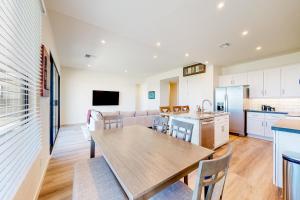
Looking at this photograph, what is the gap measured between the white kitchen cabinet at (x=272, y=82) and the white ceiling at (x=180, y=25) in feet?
2.06

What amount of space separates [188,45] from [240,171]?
10.3ft

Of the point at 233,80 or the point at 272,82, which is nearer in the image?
the point at 272,82

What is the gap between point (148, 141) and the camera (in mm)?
1568

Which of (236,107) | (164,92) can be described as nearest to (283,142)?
(236,107)

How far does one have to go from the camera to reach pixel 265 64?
15.8 ft

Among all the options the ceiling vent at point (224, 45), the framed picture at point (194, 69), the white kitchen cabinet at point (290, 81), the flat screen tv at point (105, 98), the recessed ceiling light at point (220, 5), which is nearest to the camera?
the recessed ceiling light at point (220, 5)

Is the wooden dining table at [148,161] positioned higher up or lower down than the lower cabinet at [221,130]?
higher up

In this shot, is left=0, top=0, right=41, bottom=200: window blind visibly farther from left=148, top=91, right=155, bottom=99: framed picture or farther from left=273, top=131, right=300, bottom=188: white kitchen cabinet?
left=148, top=91, right=155, bottom=99: framed picture

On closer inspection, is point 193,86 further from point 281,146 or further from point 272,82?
point 281,146

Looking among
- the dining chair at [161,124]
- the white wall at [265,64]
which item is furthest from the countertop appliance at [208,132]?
the white wall at [265,64]

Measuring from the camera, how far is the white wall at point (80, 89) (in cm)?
657

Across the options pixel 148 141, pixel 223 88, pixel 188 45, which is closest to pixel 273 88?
pixel 223 88

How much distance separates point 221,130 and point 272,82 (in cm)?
262

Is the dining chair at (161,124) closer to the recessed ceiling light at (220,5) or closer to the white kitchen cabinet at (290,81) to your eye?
the recessed ceiling light at (220,5)
